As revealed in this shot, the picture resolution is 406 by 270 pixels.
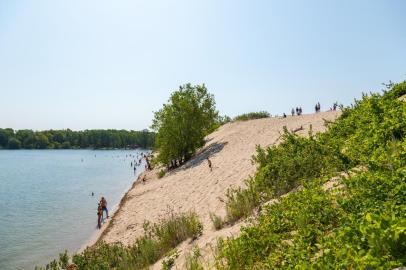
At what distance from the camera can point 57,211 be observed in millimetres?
30859

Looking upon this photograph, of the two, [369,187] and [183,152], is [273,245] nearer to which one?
[369,187]

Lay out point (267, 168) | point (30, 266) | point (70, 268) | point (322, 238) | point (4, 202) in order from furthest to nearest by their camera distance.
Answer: point (4, 202)
point (30, 266)
point (70, 268)
point (267, 168)
point (322, 238)

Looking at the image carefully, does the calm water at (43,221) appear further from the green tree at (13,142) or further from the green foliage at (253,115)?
the green tree at (13,142)

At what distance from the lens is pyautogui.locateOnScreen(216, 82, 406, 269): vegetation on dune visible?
4445 mm

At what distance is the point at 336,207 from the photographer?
6.97m

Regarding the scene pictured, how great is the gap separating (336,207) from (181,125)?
3002cm

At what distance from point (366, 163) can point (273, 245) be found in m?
3.73

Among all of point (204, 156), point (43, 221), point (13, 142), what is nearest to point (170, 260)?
point (43, 221)

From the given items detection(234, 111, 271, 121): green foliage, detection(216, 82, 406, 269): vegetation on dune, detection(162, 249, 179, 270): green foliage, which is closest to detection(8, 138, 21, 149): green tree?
detection(234, 111, 271, 121): green foliage

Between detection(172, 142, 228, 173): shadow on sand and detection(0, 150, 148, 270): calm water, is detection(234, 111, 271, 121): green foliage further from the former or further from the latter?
detection(0, 150, 148, 270): calm water

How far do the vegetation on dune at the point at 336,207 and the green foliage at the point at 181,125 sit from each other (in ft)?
77.2

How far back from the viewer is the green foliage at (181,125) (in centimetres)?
3619

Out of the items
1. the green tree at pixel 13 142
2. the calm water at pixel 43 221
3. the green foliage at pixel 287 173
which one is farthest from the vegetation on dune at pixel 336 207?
the green tree at pixel 13 142

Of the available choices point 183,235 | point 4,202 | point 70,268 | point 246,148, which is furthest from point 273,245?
point 4,202
